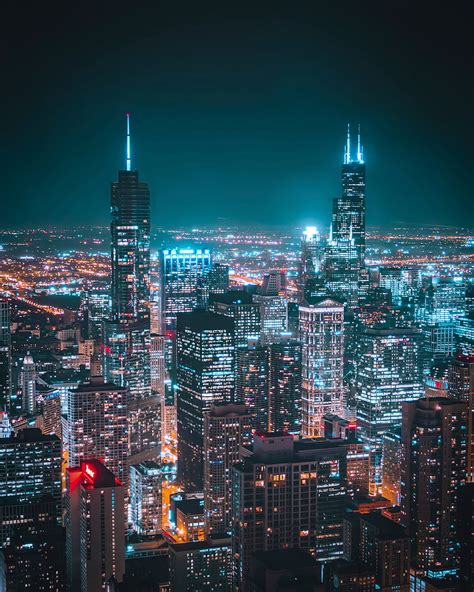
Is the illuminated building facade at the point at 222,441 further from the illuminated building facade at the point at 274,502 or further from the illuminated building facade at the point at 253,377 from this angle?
the illuminated building facade at the point at 274,502

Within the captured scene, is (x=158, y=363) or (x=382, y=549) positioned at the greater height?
(x=158, y=363)

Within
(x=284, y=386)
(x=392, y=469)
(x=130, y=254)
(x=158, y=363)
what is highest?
(x=130, y=254)

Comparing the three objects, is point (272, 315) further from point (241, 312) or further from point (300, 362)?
point (300, 362)

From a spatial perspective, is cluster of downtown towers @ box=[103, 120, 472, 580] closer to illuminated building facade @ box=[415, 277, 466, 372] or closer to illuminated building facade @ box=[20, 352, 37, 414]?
illuminated building facade @ box=[415, 277, 466, 372]

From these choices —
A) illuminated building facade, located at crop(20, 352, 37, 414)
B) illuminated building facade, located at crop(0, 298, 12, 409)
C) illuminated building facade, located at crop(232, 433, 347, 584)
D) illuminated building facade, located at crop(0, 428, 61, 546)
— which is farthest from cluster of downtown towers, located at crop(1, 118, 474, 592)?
illuminated building facade, located at crop(0, 298, 12, 409)

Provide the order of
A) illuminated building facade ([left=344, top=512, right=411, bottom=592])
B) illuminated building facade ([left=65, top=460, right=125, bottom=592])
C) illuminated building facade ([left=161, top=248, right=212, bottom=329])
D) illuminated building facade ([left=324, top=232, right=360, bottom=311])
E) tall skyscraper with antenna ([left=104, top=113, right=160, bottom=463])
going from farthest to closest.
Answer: illuminated building facade ([left=324, top=232, right=360, bottom=311])
illuminated building facade ([left=161, top=248, right=212, bottom=329])
tall skyscraper with antenna ([left=104, top=113, right=160, bottom=463])
illuminated building facade ([left=65, top=460, right=125, bottom=592])
illuminated building facade ([left=344, top=512, right=411, bottom=592])

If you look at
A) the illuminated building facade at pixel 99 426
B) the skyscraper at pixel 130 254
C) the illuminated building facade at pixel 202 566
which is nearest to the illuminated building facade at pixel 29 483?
the illuminated building facade at pixel 99 426

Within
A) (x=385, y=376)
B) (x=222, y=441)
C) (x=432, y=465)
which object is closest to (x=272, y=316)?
(x=385, y=376)
